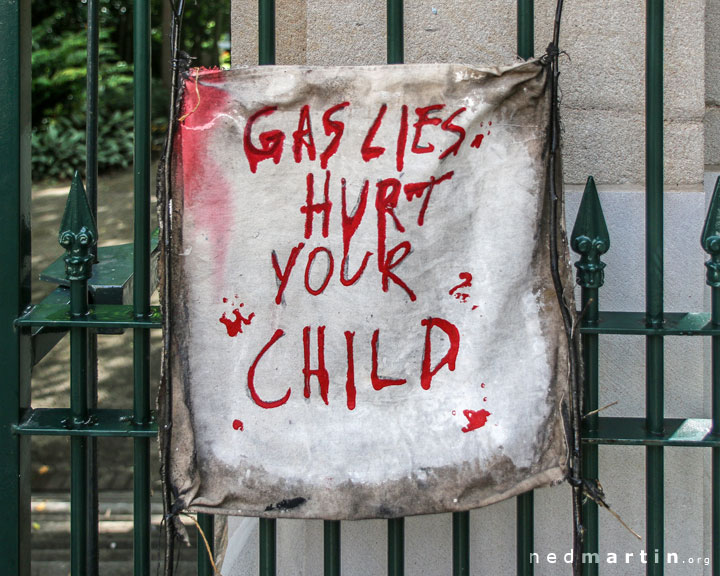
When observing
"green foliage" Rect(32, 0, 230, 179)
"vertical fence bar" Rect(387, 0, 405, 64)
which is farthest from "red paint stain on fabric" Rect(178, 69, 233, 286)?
"green foliage" Rect(32, 0, 230, 179)

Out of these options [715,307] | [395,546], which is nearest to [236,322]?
[395,546]

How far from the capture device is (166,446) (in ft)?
5.96

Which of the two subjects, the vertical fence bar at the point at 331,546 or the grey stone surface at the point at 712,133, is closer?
the vertical fence bar at the point at 331,546

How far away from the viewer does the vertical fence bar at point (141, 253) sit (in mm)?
1854

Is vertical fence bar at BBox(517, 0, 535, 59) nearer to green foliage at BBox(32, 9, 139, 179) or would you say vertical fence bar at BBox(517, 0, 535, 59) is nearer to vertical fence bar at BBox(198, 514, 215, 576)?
vertical fence bar at BBox(198, 514, 215, 576)

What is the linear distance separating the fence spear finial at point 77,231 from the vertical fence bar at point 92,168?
13 cm

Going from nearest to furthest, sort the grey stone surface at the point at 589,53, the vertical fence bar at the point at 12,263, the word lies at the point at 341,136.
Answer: the word lies at the point at 341,136
the vertical fence bar at the point at 12,263
the grey stone surface at the point at 589,53

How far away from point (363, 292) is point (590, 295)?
0.55m

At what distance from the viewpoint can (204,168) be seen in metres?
1.79

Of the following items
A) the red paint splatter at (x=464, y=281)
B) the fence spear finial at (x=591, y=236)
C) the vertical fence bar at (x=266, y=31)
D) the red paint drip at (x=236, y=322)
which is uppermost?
the vertical fence bar at (x=266, y=31)

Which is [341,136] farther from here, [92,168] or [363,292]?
[92,168]

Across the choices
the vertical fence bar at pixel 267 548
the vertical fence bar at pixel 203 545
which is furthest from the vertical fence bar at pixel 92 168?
the vertical fence bar at pixel 267 548

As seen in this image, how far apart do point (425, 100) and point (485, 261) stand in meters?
0.40

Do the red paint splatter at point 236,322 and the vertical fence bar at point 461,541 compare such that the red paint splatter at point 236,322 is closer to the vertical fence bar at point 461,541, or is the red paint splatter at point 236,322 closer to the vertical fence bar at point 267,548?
the vertical fence bar at point 267,548
